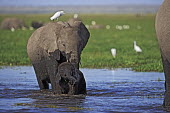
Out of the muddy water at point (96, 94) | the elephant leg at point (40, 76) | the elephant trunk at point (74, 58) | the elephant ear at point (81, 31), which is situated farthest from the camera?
the elephant leg at point (40, 76)

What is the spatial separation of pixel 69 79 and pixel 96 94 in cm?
A: 130

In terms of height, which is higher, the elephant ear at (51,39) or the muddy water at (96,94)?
the elephant ear at (51,39)

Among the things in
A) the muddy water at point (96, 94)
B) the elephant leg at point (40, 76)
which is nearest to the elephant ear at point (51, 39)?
the elephant leg at point (40, 76)

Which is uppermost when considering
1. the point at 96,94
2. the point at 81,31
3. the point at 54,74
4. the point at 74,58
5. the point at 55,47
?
the point at 81,31

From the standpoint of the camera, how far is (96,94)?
13180 mm

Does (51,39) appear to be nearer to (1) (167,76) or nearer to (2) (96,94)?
(2) (96,94)

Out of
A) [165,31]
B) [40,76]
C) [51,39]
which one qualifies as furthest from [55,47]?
[165,31]

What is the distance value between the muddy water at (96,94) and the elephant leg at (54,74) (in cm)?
15

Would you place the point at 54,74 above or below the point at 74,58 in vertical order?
below

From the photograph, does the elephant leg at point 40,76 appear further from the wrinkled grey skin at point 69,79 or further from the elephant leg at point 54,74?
the wrinkled grey skin at point 69,79

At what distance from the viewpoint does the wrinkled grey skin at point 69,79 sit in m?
11.9

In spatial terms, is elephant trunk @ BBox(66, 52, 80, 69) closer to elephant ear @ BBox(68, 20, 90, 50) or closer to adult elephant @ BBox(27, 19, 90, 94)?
adult elephant @ BBox(27, 19, 90, 94)

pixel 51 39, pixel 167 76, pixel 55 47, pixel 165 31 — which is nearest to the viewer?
pixel 165 31

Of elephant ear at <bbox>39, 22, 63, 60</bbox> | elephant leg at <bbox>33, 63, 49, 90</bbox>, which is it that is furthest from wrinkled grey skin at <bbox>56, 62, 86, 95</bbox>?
elephant leg at <bbox>33, 63, 49, 90</bbox>
